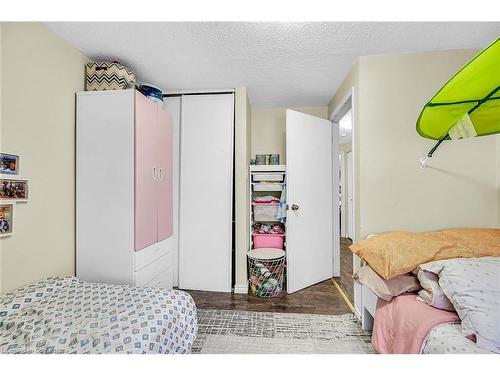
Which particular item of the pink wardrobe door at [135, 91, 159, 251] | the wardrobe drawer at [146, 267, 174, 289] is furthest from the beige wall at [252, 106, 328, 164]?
the wardrobe drawer at [146, 267, 174, 289]

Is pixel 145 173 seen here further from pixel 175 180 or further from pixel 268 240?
pixel 268 240

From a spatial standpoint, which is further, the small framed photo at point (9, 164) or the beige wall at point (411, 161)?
the beige wall at point (411, 161)

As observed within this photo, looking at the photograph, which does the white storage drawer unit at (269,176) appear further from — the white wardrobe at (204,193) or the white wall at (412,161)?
the white wall at (412,161)

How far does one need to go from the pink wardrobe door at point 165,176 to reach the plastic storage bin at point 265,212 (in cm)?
104

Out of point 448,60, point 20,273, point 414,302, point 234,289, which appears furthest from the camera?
point 234,289

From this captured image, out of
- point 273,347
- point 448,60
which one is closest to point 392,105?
point 448,60

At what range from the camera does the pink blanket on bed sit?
42.0 inches

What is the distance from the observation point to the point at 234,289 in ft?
8.20

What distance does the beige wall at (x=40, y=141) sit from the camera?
133cm

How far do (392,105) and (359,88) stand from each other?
300 mm

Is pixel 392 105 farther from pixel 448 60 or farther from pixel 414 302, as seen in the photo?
pixel 414 302

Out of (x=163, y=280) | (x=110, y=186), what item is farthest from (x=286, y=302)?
(x=110, y=186)

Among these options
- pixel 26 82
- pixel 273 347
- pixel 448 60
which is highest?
pixel 448 60

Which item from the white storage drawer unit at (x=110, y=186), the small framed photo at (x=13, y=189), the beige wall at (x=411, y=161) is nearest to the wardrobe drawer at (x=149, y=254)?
the white storage drawer unit at (x=110, y=186)
